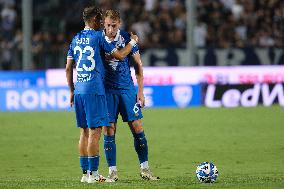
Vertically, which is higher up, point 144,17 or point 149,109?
point 144,17

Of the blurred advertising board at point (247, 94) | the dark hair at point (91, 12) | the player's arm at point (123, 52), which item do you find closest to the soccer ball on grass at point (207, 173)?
the player's arm at point (123, 52)

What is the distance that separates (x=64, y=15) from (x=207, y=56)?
6.41 meters

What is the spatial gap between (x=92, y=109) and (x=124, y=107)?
0.79 metres

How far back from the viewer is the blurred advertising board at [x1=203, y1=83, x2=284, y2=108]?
79.3 feet

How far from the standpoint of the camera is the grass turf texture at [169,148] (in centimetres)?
1176

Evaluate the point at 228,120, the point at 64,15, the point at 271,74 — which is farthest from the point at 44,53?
the point at 228,120

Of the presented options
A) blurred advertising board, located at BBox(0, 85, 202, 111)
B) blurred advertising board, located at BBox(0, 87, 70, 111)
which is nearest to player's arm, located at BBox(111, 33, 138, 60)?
blurred advertising board, located at BBox(0, 85, 202, 111)

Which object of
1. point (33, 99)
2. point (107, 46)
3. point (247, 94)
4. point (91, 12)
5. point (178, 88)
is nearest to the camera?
point (91, 12)

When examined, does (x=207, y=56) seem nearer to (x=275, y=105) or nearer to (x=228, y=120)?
(x=275, y=105)

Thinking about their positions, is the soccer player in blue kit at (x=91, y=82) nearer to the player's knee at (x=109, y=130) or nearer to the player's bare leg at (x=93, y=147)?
the player's bare leg at (x=93, y=147)

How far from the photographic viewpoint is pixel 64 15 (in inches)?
1246

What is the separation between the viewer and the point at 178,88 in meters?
24.6

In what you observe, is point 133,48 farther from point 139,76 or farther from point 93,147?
point 93,147

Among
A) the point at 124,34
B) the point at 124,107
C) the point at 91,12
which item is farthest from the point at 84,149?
the point at 91,12
